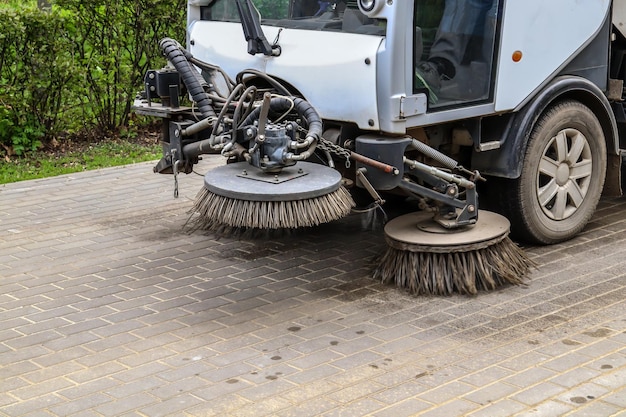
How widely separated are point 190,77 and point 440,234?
6.10ft

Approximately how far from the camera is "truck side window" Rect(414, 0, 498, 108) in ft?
18.9

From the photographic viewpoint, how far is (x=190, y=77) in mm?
6168

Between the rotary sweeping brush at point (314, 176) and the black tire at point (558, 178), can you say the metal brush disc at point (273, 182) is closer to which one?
the rotary sweeping brush at point (314, 176)

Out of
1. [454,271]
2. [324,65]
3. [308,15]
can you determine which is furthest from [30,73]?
[454,271]

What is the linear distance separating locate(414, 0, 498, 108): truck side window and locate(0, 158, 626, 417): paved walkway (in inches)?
48.7

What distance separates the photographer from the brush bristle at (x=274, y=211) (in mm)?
5285

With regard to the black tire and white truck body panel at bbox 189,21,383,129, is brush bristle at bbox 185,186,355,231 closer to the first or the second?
white truck body panel at bbox 189,21,383,129

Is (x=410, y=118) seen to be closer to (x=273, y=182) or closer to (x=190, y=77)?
(x=273, y=182)

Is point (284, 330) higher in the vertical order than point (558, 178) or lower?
lower

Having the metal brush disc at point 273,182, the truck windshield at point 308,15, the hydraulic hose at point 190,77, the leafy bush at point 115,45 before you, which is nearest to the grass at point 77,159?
the leafy bush at point 115,45

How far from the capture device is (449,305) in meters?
5.69

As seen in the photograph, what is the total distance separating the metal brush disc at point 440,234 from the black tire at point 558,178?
0.29 m

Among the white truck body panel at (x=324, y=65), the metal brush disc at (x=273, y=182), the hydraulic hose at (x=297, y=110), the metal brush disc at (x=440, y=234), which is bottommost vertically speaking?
the metal brush disc at (x=440, y=234)

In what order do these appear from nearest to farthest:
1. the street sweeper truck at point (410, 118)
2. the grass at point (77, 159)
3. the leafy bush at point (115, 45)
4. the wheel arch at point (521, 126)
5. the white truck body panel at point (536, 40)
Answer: the street sweeper truck at point (410, 118)
the white truck body panel at point (536, 40)
the wheel arch at point (521, 126)
the grass at point (77, 159)
the leafy bush at point (115, 45)
